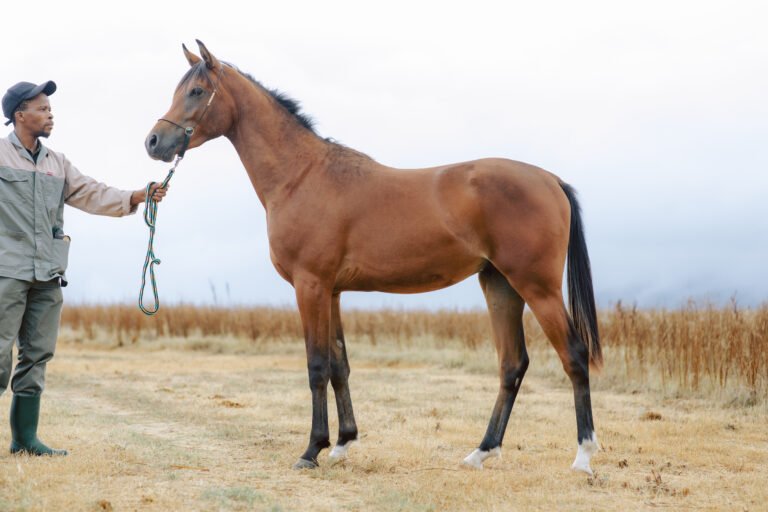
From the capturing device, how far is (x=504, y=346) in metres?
5.54

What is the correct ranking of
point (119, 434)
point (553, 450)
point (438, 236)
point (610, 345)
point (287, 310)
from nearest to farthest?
point (438, 236) < point (553, 450) < point (119, 434) < point (610, 345) < point (287, 310)

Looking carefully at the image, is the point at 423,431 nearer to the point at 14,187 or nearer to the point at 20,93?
the point at 14,187

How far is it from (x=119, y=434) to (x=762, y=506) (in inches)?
192

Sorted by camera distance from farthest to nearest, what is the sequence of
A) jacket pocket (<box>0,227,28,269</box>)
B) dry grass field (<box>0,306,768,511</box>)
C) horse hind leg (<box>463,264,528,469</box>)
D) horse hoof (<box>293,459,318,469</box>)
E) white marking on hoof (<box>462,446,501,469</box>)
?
horse hind leg (<box>463,264,528,469</box>), white marking on hoof (<box>462,446,501,469</box>), horse hoof (<box>293,459,318,469</box>), jacket pocket (<box>0,227,28,269</box>), dry grass field (<box>0,306,768,511</box>)

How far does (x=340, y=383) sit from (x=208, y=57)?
8.11ft

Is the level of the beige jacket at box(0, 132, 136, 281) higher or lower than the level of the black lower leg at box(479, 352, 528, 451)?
higher

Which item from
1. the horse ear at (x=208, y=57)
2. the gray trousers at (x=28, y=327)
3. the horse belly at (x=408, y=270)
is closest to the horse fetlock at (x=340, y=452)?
the horse belly at (x=408, y=270)

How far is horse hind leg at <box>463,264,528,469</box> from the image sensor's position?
5457 mm

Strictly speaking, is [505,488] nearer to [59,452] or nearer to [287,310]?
[59,452]

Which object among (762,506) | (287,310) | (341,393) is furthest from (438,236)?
(287,310)

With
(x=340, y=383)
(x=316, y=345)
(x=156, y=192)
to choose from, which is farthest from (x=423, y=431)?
(x=156, y=192)

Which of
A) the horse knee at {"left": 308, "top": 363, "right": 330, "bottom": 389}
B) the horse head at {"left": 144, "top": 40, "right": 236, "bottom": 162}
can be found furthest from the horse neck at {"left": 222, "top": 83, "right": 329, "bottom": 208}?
the horse knee at {"left": 308, "top": 363, "right": 330, "bottom": 389}

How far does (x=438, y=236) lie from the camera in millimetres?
5113

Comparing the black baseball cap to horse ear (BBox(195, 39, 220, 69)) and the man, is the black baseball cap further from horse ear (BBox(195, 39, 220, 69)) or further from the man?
horse ear (BBox(195, 39, 220, 69))
